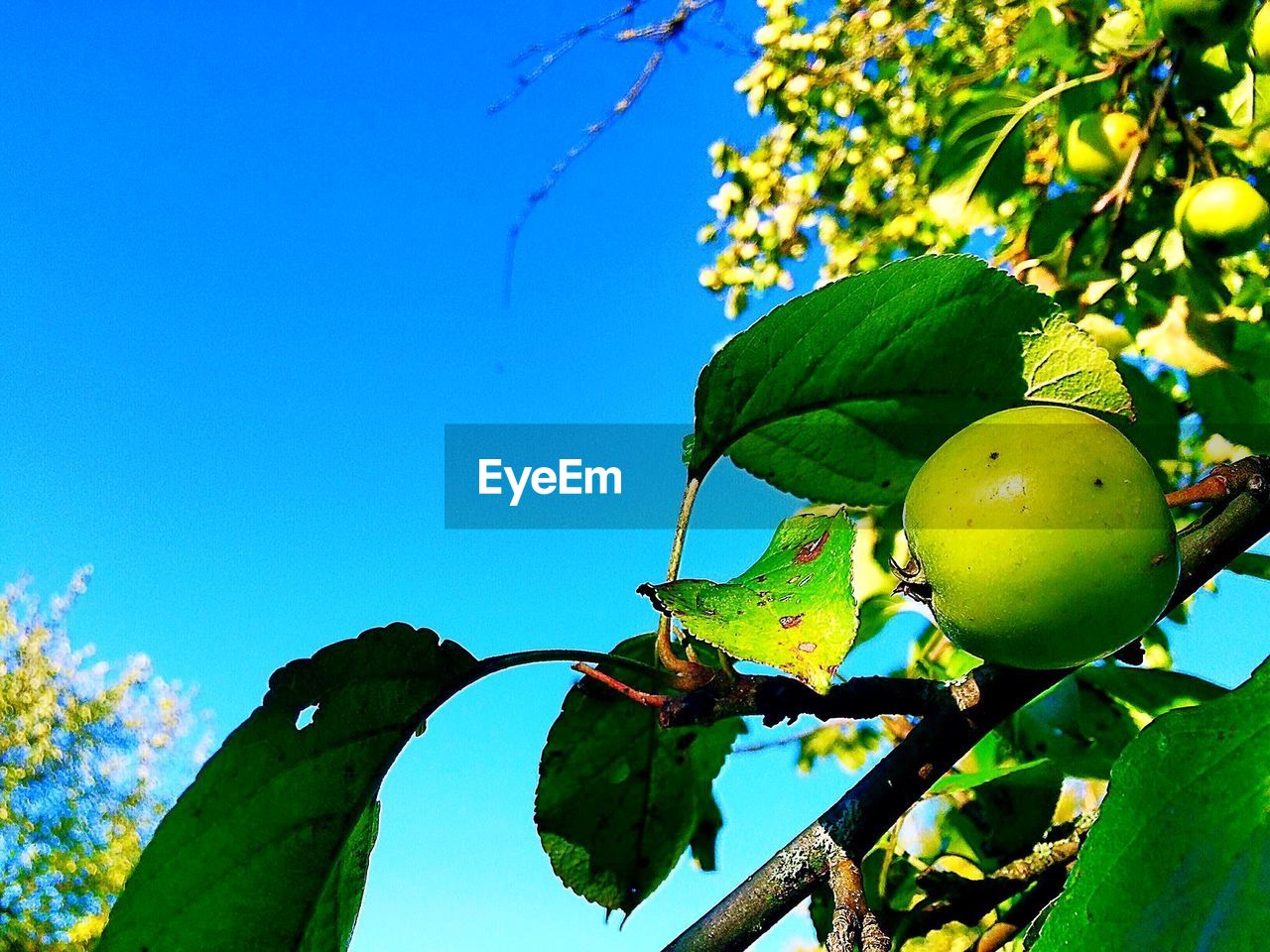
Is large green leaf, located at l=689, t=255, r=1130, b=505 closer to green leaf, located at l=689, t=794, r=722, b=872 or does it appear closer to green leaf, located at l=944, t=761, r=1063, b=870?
green leaf, located at l=689, t=794, r=722, b=872

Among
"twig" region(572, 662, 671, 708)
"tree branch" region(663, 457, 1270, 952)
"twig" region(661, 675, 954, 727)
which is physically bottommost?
"tree branch" region(663, 457, 1270, 952)

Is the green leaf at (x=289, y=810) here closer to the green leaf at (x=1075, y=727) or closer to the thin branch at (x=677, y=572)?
the thin branch at (x=677, y=572)

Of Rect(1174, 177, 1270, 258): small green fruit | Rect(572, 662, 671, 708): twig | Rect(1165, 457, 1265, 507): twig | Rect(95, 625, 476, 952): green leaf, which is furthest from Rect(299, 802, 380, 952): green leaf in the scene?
Rect(1174, 177, 1270, 258): small green fruit

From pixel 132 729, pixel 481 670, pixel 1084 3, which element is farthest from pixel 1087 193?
pixel 132 729

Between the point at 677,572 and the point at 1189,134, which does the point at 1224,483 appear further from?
the point at 1189,134

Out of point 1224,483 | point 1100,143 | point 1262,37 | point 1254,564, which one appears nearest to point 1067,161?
point 1100,143

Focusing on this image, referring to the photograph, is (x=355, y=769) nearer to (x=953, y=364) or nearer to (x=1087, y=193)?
(x=953, y=364)
